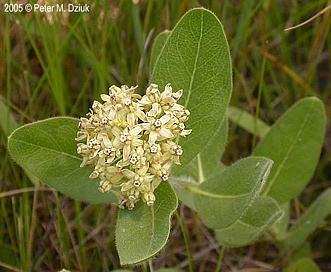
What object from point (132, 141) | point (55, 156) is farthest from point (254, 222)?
point (55, 156)

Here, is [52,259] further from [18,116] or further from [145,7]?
[145,7]

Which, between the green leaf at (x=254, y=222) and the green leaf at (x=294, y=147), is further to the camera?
the green leaf at (x=294, y=147)

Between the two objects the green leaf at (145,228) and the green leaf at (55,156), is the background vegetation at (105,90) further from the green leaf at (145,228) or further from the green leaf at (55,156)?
the green leaf at (145,228)

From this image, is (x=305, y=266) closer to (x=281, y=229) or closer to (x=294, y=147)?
(x=281, y=229)

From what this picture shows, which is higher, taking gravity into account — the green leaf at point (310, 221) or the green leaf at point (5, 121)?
the green leaf at point (5, 121)

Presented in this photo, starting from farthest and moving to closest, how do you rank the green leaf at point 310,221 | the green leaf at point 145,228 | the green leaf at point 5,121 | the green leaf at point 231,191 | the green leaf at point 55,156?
the green leaf at point 5,121
the green leaf at point 310,221
the green leaf at point 55,156
the green leaf at point 231,191
the green leaf at point 145,228

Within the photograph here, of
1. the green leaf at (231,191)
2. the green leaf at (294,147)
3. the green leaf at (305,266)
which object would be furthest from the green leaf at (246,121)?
the green leaf at (231,191)
